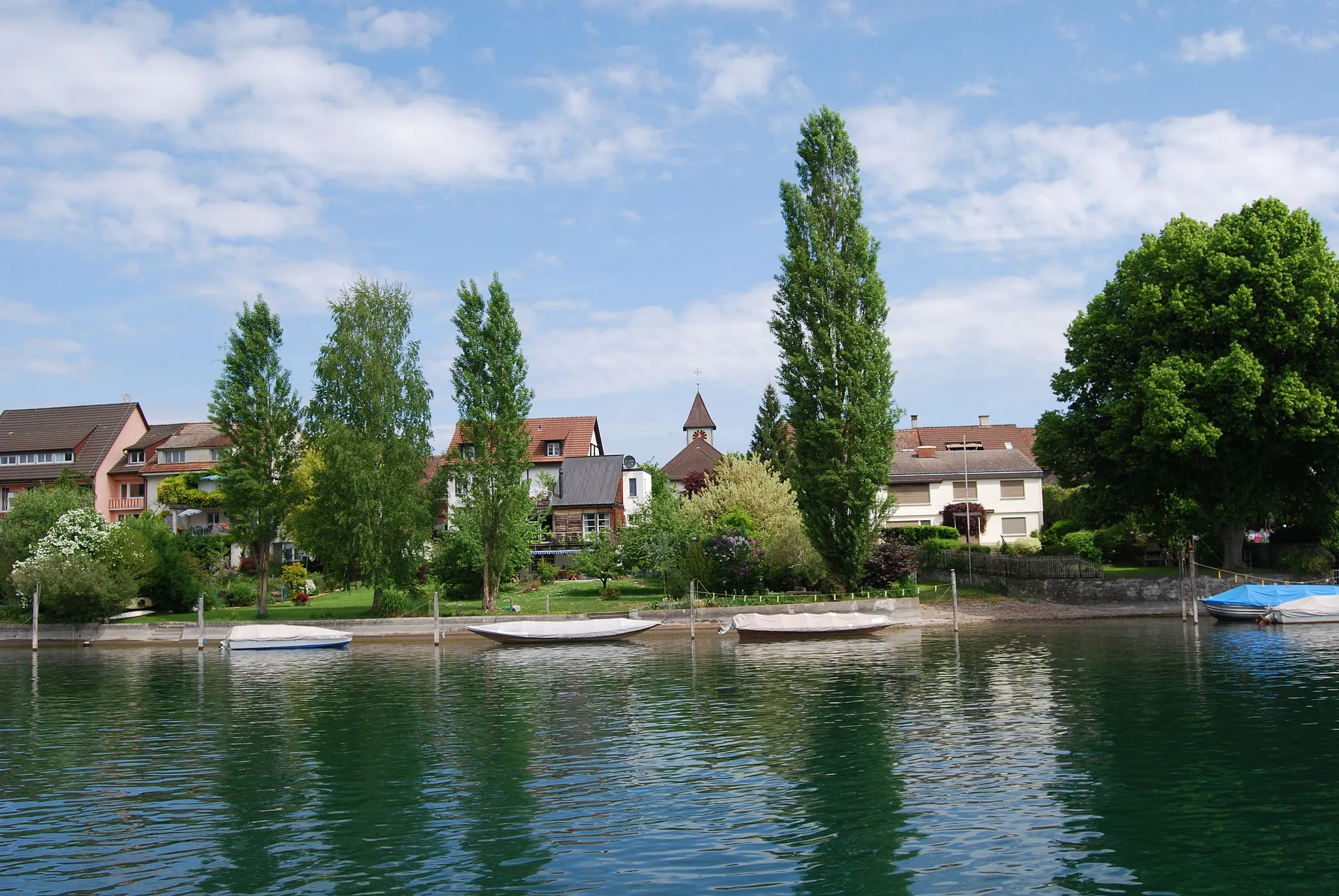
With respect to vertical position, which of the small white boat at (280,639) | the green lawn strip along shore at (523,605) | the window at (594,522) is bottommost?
the small white boat at (280,639)

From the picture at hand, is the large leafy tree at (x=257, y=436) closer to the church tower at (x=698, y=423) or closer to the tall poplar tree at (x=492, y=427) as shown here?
the tall poplar tree at (x=492, y=427)

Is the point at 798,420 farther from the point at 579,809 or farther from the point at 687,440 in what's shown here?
the point at 687,440

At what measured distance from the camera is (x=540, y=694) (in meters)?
31.0

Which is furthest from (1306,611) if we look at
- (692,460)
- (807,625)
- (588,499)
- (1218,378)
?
(692,460)

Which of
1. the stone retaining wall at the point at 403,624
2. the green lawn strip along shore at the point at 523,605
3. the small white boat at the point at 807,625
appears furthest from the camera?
the green lawn strip along shore at the point at 523,605

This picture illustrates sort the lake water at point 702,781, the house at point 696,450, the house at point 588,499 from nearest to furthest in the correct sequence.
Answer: the lake water at point 702,781
the house at point 588,499
the house at point 696,450

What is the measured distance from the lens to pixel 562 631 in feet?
154

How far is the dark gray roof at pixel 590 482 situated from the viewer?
84312 mm

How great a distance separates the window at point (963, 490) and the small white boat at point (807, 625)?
Result: 3245 centimetres

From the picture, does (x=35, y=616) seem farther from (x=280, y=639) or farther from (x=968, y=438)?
(x=968, y=438)

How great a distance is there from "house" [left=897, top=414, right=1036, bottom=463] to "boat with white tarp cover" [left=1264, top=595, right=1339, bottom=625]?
152 ft

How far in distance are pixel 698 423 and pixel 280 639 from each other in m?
87.0

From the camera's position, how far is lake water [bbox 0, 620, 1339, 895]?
45.2 ft

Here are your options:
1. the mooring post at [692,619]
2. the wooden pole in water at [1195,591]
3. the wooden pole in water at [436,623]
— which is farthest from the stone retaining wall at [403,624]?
the wooden pole in water at [1195,591]
